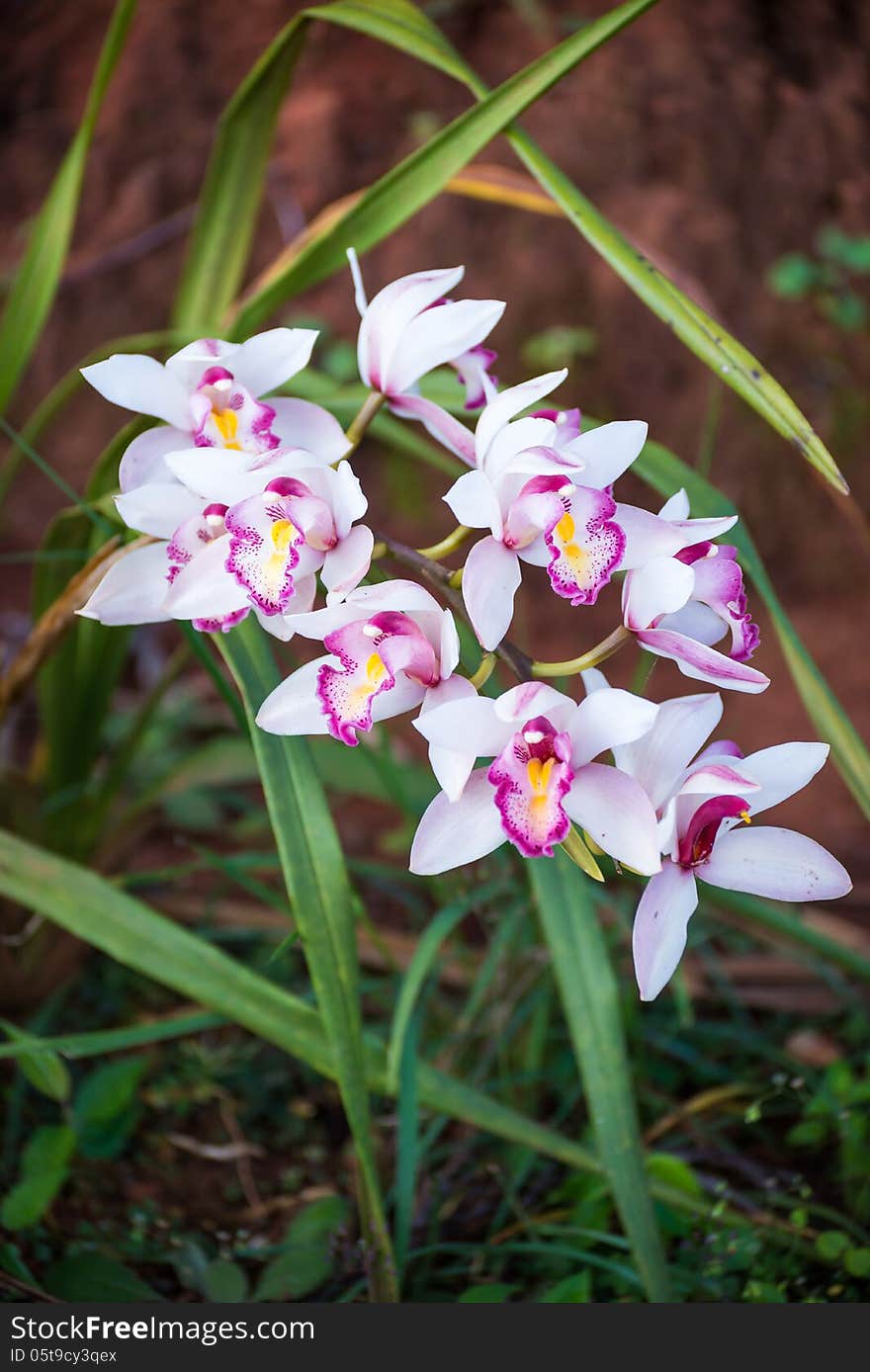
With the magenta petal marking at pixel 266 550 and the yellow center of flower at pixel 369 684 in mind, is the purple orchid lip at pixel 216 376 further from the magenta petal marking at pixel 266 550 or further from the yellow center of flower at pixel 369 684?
the yellow center of flower at pixel 369 684

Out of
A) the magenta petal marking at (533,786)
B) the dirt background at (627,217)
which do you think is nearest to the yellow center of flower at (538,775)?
the magenta petal marking at (533,786)

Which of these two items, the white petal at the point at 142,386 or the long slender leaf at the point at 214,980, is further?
the long slender leaf at the point at 214,980

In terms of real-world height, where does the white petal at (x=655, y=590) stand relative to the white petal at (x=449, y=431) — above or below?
below

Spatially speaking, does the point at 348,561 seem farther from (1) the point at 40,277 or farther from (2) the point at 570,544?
(1) the point at 40,277

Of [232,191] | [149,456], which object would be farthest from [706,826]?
[232,191]

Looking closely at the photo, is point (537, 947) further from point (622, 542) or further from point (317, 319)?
point (317, 319)

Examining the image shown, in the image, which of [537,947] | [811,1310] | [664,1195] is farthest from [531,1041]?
[811,1310]

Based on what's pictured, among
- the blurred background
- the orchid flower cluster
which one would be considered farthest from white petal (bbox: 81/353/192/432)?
the blurred background
